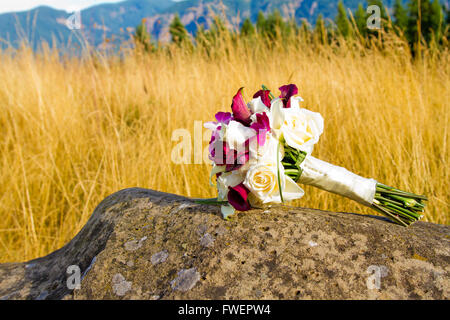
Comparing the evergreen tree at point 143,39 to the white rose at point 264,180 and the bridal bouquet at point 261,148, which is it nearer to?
the bridal bouquet at point 261,148

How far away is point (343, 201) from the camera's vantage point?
231 cm

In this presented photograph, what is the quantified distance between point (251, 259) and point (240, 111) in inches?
19.8

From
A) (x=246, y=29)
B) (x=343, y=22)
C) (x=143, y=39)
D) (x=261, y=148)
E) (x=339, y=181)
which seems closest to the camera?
(x=261, y=148)

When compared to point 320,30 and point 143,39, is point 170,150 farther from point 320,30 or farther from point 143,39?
point 320,30

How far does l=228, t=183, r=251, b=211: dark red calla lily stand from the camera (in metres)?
1.10

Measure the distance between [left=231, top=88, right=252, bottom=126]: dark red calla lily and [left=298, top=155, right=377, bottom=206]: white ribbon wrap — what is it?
0.32m

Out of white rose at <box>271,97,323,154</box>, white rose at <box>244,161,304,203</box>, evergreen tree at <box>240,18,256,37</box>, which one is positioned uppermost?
evergreen tree at <box>240,18,256,37</box>

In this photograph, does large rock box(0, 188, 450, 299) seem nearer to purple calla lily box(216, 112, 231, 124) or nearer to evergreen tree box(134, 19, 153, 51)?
purple calla lily box(216, 112, 231, 124)

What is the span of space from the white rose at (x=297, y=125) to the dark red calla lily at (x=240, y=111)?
9 centimetres

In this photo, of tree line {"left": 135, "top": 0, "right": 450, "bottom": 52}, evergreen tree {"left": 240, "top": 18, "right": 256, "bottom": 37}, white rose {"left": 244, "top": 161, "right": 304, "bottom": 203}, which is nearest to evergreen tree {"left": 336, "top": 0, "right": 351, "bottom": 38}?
tree line {"left": 135, "top": 0, "right": 450, "bottom": 52}

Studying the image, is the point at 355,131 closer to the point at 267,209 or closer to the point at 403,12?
the point at 267,209

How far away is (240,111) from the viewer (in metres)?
1.15

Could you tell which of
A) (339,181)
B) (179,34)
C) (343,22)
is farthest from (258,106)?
(343,22)

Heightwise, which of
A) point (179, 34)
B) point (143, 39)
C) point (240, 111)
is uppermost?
→ point (179, 34)
